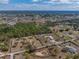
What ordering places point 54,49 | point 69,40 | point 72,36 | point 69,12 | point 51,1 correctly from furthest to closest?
point 69,12 < point 51,1 < point 72,36 < point 69,40 < point 54,49

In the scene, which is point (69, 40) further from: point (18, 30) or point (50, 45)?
point (18, 30)

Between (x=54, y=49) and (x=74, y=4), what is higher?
(x=74, y=4)

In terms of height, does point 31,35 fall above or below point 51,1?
below

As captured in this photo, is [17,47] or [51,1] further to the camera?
[51,1]

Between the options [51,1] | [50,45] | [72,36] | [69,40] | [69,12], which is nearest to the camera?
[50,45]

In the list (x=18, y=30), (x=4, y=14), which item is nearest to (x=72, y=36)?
(x=18, y=30)

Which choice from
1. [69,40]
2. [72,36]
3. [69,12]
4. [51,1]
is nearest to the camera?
[69,40]

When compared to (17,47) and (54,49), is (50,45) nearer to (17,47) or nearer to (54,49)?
(54,49)

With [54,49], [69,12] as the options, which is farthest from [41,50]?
[69,12]

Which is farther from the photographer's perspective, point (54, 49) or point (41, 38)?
point (41, 38)
